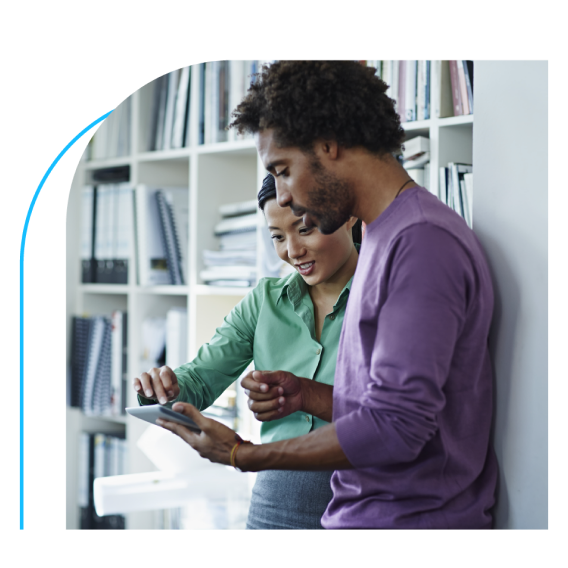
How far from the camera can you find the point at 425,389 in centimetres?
83

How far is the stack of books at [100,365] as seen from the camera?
8.75 feet

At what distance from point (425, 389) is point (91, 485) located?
2309 mm

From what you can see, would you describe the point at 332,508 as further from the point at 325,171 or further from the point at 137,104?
the point at 137,104

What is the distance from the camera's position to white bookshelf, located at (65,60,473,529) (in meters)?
2.42

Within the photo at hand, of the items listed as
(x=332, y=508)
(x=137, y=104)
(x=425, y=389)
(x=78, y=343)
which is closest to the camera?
(x=425, y=389)

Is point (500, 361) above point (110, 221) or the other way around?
the other way around

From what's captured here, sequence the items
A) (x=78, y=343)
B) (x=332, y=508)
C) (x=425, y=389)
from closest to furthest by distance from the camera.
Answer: (x=425, y=389)
(x=332, y=508)
(x=78, y=343)

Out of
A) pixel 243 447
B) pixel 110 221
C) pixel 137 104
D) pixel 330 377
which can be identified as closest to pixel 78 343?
pixel 110 221

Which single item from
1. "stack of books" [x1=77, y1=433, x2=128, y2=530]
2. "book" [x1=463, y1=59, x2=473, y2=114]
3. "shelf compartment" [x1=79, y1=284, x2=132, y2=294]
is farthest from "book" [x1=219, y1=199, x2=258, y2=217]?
"stack of books" [x1=77, y1=433, x2=128, y2=530]

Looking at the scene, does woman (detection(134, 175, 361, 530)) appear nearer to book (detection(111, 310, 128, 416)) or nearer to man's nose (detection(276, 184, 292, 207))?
man's nose (detection(276, 184, 292, 207))

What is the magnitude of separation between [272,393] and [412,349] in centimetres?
44

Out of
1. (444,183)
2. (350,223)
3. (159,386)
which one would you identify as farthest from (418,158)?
(159,386)

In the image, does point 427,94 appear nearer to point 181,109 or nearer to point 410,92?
point 410,92
